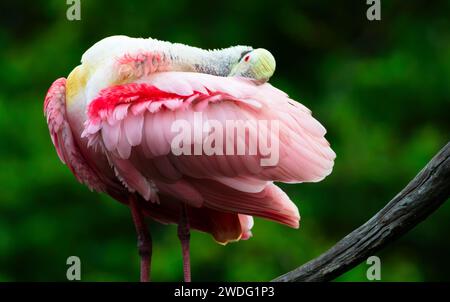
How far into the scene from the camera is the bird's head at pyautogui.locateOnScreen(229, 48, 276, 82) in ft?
16.8

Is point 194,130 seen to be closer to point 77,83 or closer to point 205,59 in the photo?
point 205,59

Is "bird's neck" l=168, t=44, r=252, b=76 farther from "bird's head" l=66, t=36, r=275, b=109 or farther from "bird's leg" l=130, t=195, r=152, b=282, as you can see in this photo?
"bird's leg" l=130, t=195, r=152, b=282

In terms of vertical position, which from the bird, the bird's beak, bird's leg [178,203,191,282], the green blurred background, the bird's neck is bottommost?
bird's leg [178,203,191,282]

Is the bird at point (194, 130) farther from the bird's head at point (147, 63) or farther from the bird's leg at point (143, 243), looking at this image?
the bird's leg at point (143, 243)

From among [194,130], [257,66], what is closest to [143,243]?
[194,130]

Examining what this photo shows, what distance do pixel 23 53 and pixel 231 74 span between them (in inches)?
260

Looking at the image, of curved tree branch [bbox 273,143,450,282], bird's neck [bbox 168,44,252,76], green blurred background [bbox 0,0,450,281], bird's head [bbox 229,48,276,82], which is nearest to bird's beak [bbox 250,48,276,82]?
bird's head [bbox 229,48,276,82]

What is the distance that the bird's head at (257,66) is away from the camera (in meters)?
5.11

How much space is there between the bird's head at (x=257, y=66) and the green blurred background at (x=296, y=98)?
4.13 meters

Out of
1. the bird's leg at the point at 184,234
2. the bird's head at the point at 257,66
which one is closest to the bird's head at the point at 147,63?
the bird's head at the point at 257,66

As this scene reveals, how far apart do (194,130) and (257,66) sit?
1.19ft

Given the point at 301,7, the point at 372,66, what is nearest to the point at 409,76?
the point at 372,66

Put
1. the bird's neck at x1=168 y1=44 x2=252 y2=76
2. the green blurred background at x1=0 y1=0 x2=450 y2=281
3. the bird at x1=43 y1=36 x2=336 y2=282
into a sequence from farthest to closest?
the green blurred background at x1=0 y1=0 x2=450 y2=281 → the bird's neck at x1=168 y1=44 x2=252 y2=76 → the bird at x1=43 y1=36 x2=336 y2=282

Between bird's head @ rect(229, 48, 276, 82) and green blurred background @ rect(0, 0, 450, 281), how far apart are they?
162 inches
